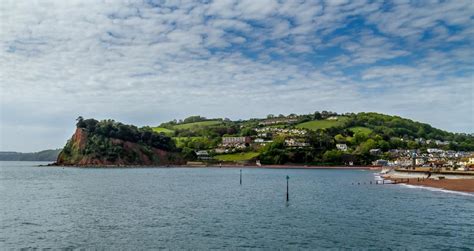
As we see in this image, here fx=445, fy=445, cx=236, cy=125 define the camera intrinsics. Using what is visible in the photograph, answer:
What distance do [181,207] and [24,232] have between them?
19871 mm

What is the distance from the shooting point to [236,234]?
117 feet

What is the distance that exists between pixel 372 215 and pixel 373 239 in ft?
42.6

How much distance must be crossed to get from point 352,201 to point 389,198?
6.54 meters

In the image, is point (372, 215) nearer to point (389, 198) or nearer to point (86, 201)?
point (389, 198)

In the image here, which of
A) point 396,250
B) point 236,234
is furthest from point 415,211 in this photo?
point 236,234

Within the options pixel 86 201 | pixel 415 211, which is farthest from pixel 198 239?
pixel 86 201

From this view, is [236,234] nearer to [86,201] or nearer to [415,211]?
[415,211]

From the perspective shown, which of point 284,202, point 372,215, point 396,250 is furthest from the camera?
point 284,202

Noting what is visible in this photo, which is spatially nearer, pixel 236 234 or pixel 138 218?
pixel 236 234

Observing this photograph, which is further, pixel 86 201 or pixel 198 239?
pixel 86 201

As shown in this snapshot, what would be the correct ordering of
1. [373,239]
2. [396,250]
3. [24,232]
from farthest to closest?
1. [24,232]
2. [373,239]
3. [396,250]

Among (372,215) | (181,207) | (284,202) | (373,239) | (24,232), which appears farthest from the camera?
(284,202)

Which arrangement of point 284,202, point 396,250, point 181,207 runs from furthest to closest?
point 284,202
point 181,207
point 396,250

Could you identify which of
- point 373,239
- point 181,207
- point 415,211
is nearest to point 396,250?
point 373,239
